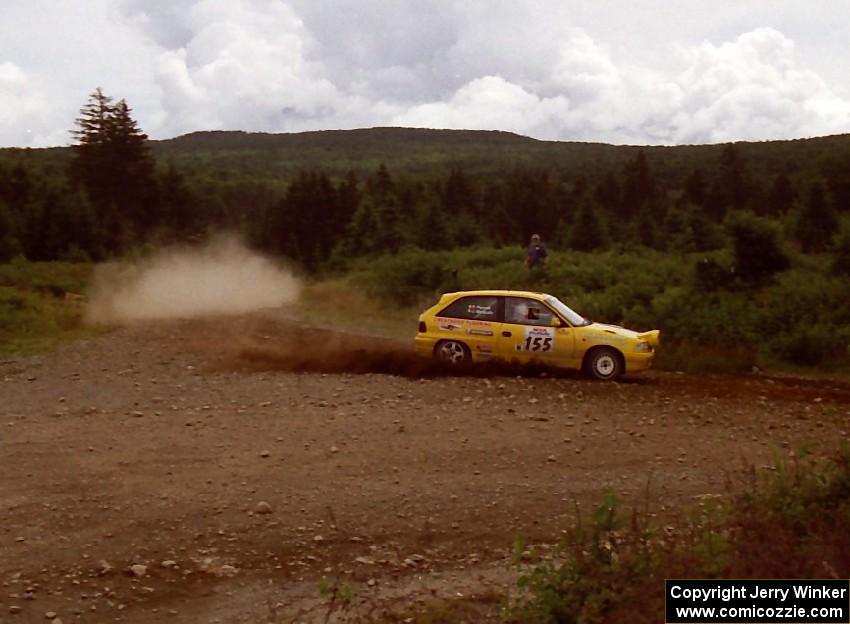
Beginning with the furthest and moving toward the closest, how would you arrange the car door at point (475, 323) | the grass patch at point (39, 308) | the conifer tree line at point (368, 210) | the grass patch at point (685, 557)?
Result: the conifer tree line at point (368, 210), the grass patch at point (39, 308), the car door at point (475, 323), the grass patch at point (685, 557)

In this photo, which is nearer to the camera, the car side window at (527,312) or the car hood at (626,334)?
the car hood at (626,334)

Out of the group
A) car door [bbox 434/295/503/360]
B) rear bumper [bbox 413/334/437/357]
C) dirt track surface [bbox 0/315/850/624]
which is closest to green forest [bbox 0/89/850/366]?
dirt track surface [bbox 0/315/850/624]

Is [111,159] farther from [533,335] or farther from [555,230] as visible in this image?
[533,335]

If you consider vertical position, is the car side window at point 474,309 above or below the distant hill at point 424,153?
below

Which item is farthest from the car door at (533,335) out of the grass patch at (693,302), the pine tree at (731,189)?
the pine tree at (731,189)

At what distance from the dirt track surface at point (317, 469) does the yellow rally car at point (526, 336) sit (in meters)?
0.45

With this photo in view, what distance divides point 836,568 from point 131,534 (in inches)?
217

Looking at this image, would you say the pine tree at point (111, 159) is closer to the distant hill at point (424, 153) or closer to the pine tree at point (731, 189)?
the pine tree at point (731, 189)

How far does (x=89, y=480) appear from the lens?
26.7 feet

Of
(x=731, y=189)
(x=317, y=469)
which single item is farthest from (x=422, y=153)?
(x=317, y=469)

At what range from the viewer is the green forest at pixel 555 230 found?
1869 centimetres

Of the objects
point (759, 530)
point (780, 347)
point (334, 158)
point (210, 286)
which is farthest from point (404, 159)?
point (759, 530)

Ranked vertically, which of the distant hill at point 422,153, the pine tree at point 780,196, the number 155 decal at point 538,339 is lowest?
the number 155 decal at point 538,339

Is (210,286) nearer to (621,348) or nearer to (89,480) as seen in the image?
(621,348)
